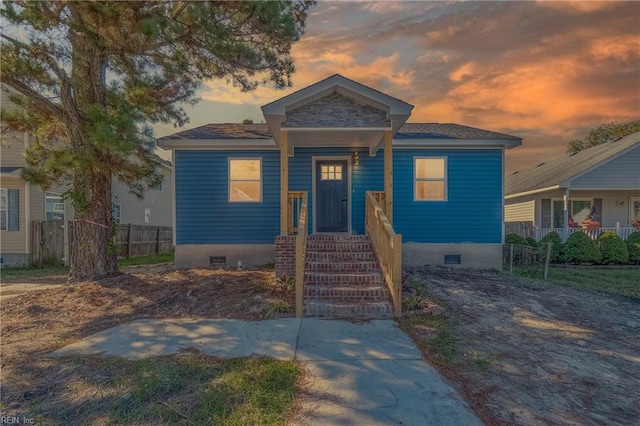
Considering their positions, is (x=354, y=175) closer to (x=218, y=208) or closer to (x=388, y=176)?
(x=388, y=176)

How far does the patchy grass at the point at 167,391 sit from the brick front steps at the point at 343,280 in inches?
78.4

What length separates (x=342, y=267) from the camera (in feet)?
23.0

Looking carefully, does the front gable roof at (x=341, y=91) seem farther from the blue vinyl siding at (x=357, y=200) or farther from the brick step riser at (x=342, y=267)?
the brick step riser at (x=342, y=267)

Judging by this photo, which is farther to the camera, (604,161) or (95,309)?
(604,161)

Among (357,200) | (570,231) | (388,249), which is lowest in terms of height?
(570,231)

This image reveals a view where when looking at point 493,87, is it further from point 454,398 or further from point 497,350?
point 454,398

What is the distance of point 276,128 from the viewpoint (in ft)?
25.6

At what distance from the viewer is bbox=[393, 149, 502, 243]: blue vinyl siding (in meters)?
10.1

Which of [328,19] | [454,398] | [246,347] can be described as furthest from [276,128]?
[454,398]

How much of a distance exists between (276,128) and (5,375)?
5812 mm

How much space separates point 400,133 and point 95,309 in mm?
8407

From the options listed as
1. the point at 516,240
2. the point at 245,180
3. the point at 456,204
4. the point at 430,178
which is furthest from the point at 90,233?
the point at 516,240

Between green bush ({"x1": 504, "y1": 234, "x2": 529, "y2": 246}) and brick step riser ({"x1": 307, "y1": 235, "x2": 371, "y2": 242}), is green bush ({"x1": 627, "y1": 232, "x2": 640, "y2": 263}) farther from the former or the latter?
brick step riser ({"x1": 307, "y1": 235, "x2": 371, "y2": 242})

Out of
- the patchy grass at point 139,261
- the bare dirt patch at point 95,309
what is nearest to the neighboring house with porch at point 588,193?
the bare dirt patch at point 95,309
